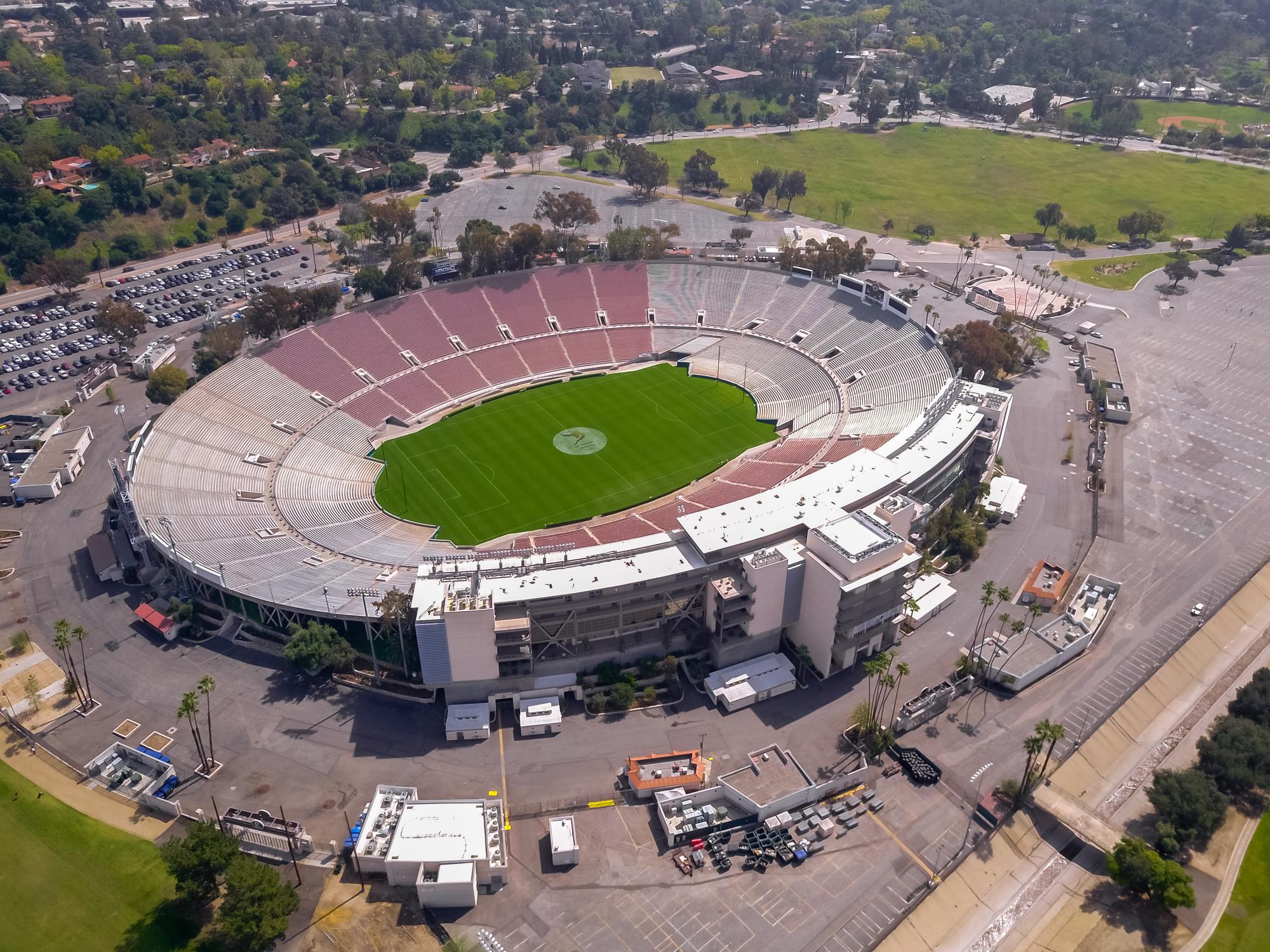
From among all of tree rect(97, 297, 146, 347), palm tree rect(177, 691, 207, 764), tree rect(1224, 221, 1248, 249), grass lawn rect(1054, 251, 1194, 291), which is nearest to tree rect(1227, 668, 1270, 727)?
palm tree rect(177, 691, 207, 764)

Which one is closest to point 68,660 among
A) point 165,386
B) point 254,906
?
point 254,906

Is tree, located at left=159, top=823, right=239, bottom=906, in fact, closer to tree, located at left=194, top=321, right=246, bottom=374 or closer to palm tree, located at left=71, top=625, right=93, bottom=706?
palm tree, located at left=71, top=625, right=93, bottom=706

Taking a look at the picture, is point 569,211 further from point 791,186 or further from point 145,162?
point 145,162

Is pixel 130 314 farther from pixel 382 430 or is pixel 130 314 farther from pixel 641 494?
pixel 641 494

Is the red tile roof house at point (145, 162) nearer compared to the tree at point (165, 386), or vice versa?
the tree at point (165, 386)

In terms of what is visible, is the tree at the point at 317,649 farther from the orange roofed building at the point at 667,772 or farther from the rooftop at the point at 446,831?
the orange roofed building at the point at 667,772

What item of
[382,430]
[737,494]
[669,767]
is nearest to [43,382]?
[382,430]

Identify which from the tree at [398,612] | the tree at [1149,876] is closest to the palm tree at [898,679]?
the tree at [1149,876]

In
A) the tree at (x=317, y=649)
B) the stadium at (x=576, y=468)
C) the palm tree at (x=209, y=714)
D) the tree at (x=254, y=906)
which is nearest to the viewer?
the tree at (x=254, y=906)
